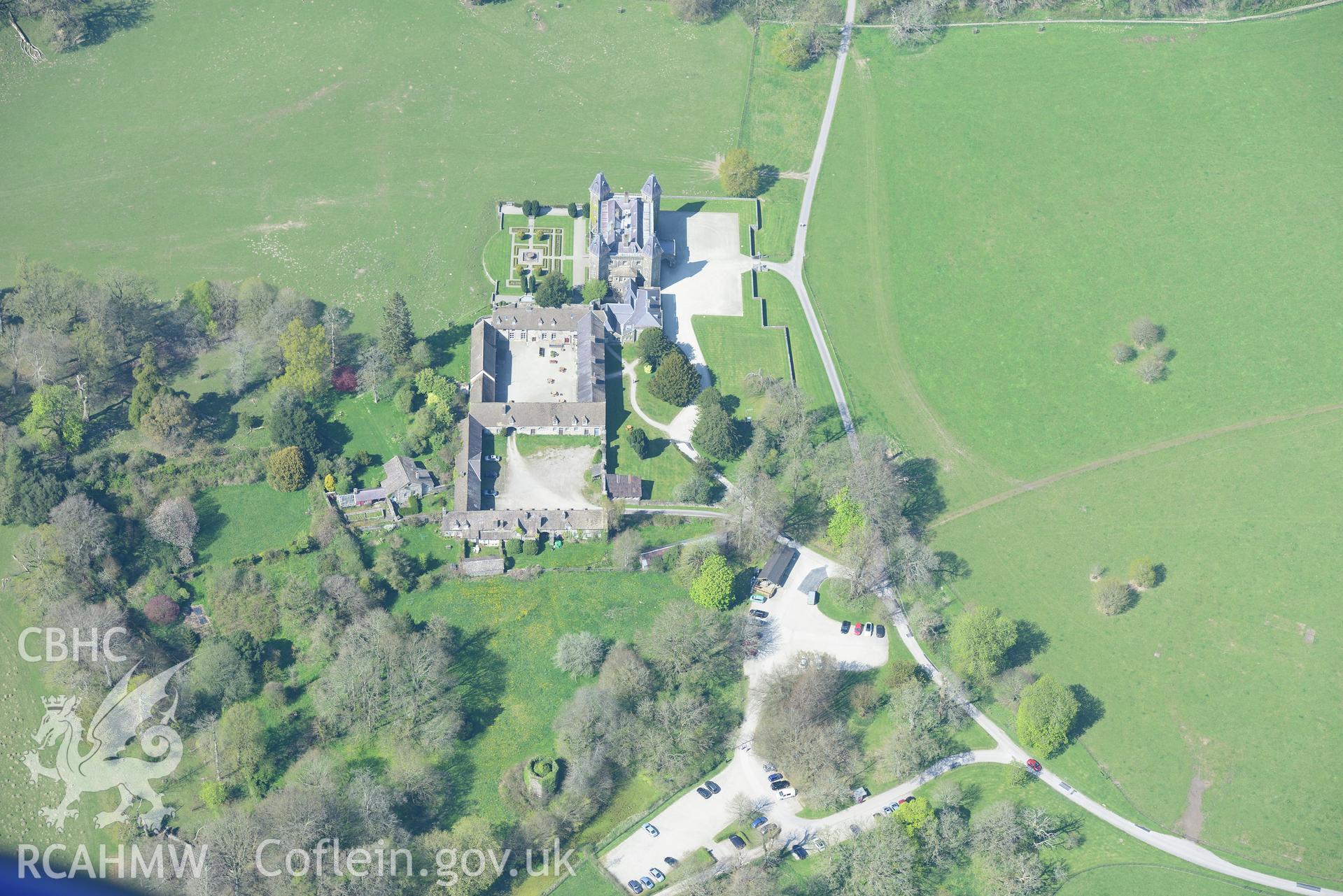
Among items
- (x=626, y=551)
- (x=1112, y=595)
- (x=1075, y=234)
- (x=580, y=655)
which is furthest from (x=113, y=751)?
(x=1075, y=234)

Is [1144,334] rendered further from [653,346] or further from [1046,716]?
[653,346]

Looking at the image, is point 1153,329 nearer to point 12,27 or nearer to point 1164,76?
point 1164,76

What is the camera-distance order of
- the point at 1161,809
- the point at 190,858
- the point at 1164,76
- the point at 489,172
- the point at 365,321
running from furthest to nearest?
the point at 1164,76
the point at 489,172
the point at 365,321
the point at 1161,809
the point at 190,858

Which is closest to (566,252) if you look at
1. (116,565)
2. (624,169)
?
(624,169)

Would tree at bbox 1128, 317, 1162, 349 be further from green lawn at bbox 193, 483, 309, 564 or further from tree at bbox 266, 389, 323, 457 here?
green lawn at bbox 193, 483, 309, 564

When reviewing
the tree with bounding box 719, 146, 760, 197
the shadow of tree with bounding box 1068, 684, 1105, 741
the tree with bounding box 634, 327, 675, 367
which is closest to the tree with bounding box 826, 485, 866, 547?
the shadow of tree with bounding box 1068, 684, 1105, 741

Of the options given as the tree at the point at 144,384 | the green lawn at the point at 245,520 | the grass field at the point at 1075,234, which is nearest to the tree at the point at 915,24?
the grass field at the point at 1075,234
